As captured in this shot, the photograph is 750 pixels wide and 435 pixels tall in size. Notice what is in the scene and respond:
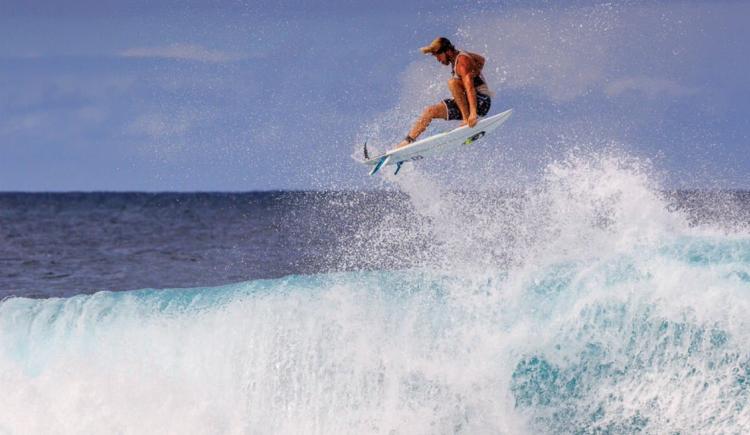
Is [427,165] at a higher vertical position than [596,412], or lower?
higher

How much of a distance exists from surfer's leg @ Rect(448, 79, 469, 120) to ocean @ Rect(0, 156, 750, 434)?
1.65m

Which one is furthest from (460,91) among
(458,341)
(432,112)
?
(458,341)

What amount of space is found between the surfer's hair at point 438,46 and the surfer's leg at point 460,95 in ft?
1.38

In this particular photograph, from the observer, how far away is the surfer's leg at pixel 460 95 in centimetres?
1111

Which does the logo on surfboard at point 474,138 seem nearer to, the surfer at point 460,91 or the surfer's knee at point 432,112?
the surfer at point 460,91

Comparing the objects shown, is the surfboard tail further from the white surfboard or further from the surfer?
the surfer

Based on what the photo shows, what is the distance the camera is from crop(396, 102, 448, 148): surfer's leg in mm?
11641

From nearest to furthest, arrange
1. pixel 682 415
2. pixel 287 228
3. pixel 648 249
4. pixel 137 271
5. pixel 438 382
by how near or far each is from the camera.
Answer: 1. pixel 682 415
2. pixel 438 382
3. pixel 648 249
4. pixel 137 271
5. pixel 287 228

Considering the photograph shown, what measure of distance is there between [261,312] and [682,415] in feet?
15.6

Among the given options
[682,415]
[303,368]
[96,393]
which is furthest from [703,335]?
[96,393]

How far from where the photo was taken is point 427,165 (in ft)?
43.1

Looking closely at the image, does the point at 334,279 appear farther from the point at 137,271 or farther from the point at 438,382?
the point at 137,271

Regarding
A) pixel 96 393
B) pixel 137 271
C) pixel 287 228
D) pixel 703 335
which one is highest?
pixel 96 393

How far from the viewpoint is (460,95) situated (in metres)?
11.2
